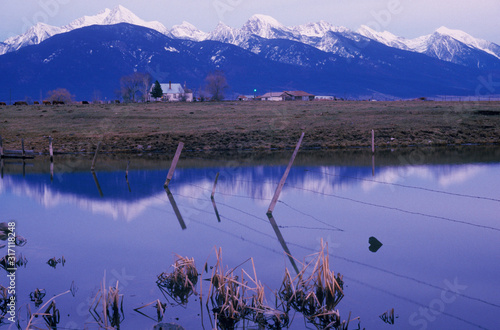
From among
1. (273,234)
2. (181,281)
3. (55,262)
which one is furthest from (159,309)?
(273,234)

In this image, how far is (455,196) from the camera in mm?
28391

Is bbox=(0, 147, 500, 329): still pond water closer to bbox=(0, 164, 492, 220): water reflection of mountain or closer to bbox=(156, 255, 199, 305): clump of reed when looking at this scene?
bbox=(0, 164, 492, 220): water reflection of mountain

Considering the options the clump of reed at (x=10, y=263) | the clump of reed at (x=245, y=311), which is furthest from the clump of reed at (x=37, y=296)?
the clump of reed at (x=245, y=311)

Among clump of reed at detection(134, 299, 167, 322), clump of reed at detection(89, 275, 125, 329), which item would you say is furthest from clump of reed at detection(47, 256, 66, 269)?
clump of reed at detection(134, 299, 167, 322)

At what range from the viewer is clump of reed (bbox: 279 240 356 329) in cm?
1189

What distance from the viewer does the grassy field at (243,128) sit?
193 ft

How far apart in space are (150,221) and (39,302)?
32.3ft

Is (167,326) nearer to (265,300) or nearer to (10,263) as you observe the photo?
(265,300)

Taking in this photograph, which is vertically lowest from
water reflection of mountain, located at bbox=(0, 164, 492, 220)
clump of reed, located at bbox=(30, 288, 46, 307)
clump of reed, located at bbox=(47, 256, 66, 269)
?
clump of reed, located at bbox=(30, 288, 46, 307)

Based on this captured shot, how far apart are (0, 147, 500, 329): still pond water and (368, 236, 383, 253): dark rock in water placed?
14 cm

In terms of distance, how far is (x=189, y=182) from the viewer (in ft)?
116

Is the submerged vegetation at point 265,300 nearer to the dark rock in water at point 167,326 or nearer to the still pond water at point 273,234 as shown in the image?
the still pond water at point 273,234

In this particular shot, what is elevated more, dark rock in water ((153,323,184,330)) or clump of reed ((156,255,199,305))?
clump of reed ((156,255,199,305))

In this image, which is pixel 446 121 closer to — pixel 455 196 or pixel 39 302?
pixel 455 196
